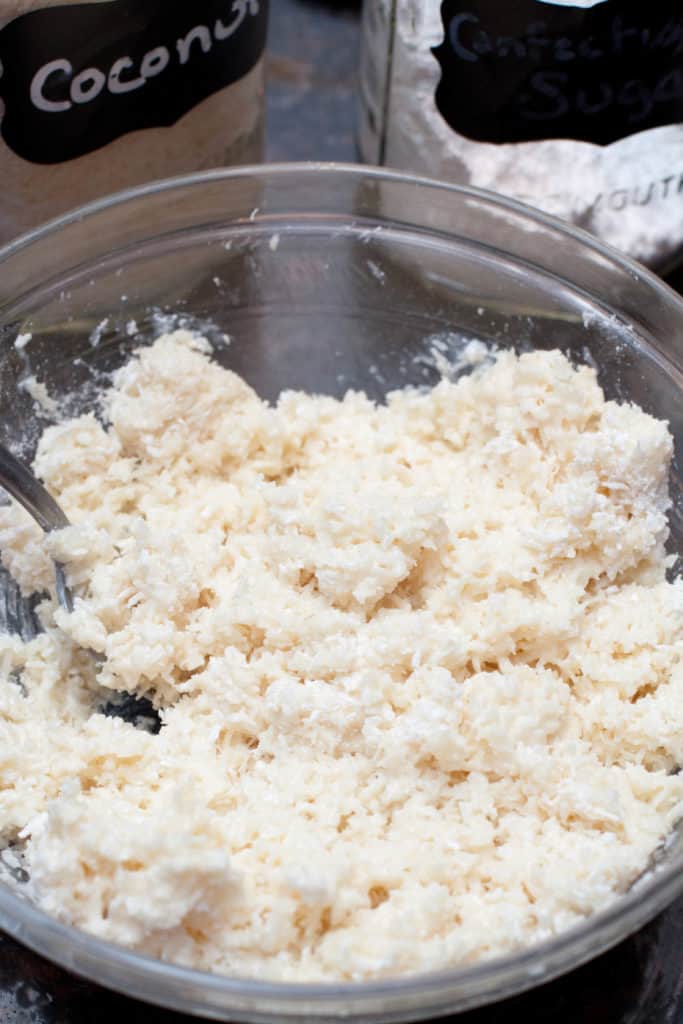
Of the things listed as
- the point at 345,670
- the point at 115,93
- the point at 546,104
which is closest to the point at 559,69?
the point at 546,104

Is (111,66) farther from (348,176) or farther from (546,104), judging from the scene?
(546,104)

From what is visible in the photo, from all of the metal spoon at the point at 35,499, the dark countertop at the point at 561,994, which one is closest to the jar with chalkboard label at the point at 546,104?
the metal spoon at the point at 35,499

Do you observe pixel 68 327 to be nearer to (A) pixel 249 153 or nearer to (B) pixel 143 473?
(B) pixel 143 473

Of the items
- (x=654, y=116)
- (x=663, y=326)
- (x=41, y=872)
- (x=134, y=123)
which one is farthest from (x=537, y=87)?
(x=41, y=872)

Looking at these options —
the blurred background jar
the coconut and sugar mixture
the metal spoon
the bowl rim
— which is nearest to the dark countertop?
the coconut and sugar mixture

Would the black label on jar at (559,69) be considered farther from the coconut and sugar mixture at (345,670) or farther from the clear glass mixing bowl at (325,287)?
the coconut and sugar mixture at (345,670)

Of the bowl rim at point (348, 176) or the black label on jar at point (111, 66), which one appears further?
the bowl rim at point (348, 176)
